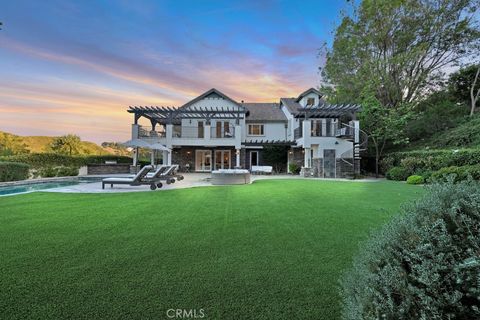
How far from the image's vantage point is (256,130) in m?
27.1

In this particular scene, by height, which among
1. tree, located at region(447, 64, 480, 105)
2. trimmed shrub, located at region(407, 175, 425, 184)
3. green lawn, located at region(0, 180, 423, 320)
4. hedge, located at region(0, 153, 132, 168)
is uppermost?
tree, located at region(447, 64, 480, 105)

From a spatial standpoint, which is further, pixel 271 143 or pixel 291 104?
pixel 291 104

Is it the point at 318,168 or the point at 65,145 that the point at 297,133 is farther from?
the point at 65,145

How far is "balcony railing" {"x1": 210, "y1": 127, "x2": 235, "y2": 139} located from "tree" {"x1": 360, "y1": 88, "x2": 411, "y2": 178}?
39.8ft

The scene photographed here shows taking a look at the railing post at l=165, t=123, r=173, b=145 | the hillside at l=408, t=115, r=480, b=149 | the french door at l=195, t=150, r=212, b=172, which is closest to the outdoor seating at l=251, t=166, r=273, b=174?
the french door at l=195, t=150, r=212, b=172

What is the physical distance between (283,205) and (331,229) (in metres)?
2.66

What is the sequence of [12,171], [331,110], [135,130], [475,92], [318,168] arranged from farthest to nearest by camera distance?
[475,92]
[135,130]
[331,110]
[318,168]
[12,171]

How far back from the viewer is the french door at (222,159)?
26.7 meters

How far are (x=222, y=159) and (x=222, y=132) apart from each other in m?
2.86

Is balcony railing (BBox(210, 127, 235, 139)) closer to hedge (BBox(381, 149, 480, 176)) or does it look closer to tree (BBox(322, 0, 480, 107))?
tree (BBox(322, 0, 480, 107))

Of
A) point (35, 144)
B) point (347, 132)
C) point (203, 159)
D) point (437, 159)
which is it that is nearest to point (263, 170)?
point (203, 159)

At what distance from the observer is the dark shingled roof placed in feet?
89.4

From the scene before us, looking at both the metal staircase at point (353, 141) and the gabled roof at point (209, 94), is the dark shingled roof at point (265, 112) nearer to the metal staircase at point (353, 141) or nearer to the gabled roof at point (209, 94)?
the gabled roof at point (209, 94)

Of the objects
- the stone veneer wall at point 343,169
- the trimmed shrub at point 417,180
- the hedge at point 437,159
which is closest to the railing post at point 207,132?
the stone veneer wall at point 343,169
